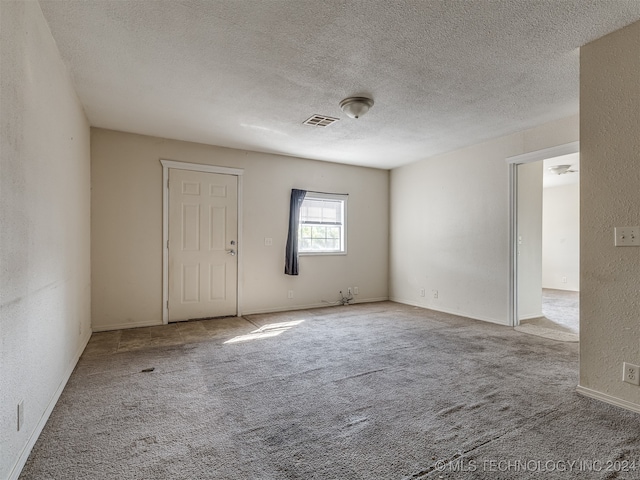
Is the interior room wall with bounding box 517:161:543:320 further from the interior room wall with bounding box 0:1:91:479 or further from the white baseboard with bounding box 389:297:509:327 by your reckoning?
the interior room wall with bounding box 0:1:91:479

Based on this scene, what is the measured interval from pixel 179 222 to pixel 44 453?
3.26m

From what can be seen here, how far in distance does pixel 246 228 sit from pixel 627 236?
14.1ft

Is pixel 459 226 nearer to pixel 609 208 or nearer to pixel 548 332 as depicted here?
pixel 548 332

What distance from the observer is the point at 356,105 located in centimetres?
330

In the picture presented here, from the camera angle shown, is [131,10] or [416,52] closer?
[131,10]

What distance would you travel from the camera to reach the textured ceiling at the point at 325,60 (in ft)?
6.83

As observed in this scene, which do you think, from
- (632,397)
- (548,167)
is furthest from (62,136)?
(548,167)

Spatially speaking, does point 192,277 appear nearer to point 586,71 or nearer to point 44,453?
point 44,453

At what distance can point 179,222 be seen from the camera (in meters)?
4.67

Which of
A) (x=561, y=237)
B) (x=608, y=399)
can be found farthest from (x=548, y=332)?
(x=561, y=237)

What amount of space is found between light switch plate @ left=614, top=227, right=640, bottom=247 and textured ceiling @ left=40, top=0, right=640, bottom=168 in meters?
1.33

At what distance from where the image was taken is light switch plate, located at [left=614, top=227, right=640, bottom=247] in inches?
85.0

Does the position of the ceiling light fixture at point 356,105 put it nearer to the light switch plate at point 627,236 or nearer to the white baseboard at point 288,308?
the light switch plate at point 627,236

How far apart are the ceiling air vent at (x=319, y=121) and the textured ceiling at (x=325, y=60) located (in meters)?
0.11
